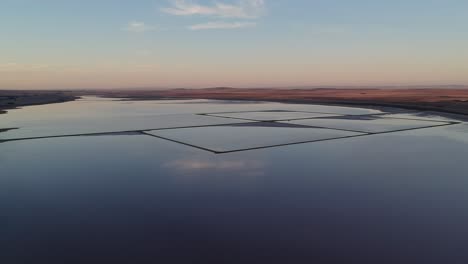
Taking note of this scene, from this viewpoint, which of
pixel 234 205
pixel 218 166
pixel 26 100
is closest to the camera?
pixel 234 205

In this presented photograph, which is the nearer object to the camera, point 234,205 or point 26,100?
point 234,205

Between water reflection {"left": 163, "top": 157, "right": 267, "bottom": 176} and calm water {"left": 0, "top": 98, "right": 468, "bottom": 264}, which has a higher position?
calm water {"left": 0, "top": 98, "right": 468, "bottom": 264}

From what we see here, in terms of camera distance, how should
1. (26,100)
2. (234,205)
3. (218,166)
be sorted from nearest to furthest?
(234,205) < (218,166) < (26,100)

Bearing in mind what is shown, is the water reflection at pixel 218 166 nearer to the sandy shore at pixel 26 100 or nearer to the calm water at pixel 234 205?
the calm water at pixel 234 205

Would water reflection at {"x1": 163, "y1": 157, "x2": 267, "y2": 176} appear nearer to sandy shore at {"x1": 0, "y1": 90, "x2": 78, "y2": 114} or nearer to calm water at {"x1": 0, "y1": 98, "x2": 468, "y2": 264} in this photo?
→ calm water at {"x1": 0, "y1": 98, "x2": 468, "y2": 264}

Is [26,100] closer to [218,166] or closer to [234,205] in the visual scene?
[218,166]

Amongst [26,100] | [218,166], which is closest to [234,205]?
[218,166]

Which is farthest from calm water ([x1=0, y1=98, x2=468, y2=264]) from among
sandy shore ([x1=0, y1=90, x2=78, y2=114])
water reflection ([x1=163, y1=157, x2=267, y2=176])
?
sandy shore ([x1=0, y1=90, x2=78, y2=114])

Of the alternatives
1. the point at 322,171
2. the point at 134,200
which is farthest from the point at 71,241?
the point at 322,171

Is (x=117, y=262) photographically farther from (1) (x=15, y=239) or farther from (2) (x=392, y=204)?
(2) (x=392, y=204)
